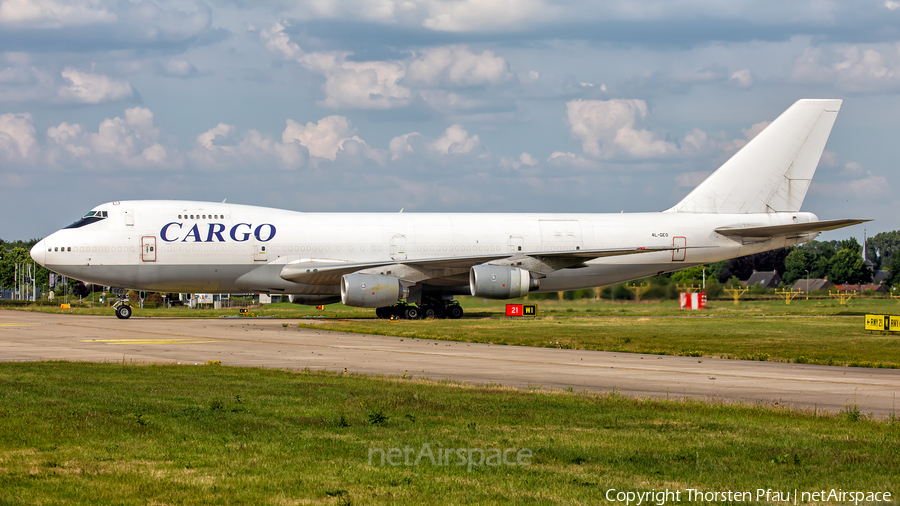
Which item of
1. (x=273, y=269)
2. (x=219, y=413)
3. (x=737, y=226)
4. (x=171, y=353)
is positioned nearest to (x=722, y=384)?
(x=219, y=413)

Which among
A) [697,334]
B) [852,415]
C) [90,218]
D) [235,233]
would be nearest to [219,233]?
[235,233]

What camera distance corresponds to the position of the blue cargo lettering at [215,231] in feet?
105

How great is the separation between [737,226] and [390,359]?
2428cm

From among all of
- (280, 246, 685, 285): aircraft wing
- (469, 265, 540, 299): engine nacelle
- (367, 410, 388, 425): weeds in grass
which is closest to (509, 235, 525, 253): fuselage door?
(280, 246, 685, 285): aircraft wing

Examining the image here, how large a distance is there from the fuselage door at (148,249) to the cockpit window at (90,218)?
202cm

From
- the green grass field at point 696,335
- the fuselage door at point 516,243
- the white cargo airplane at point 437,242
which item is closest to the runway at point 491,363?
the green grass field at point 696,335

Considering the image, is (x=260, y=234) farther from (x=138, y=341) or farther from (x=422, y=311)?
(x=138, y=341)

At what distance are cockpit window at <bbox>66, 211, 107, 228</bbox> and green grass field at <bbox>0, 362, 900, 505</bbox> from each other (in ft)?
70.6

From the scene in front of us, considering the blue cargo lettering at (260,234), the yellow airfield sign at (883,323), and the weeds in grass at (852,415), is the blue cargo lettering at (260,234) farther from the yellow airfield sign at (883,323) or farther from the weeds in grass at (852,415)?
the weeds in grass at (852,415)

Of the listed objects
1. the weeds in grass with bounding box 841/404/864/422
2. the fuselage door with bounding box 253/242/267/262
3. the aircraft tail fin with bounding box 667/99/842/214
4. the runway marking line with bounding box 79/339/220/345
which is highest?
the aircraft tail fin with bounding box 667/99/842/214

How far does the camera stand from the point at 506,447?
7945 mm

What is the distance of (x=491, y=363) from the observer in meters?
17.3

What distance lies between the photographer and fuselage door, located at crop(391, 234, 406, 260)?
33.8 m

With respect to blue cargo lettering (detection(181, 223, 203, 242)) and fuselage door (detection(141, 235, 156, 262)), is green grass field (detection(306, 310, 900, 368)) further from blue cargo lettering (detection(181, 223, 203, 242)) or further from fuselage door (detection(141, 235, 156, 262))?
fuselage door (detection(141, 235, 156, 262))
